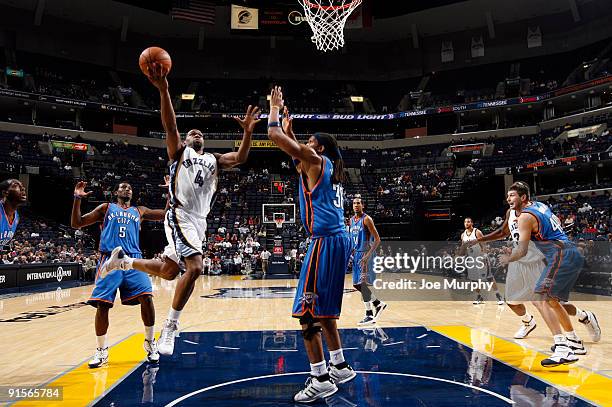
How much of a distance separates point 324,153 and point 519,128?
31723 mm

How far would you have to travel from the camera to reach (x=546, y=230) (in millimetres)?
5137

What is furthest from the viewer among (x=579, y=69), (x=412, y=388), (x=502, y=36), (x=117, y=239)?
(x=502, y=36)

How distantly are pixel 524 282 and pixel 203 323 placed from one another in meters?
5.09

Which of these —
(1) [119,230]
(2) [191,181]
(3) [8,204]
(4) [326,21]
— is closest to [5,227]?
(3) [8,204]

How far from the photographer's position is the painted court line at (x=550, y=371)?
3.86 m

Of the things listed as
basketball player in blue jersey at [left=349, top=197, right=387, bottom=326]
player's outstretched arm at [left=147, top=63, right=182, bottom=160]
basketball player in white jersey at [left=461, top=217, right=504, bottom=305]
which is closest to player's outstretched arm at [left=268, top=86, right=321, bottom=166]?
player's outstretched arm at [left=147, top=63, right=182, bottom=160]

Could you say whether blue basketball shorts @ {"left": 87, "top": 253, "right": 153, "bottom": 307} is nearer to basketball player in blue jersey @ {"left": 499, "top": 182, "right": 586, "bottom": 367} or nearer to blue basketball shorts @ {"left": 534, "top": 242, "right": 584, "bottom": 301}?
basketball player in blue jersey @ {"left": 499, "top": 182, "right": 586, "bottom": 367}

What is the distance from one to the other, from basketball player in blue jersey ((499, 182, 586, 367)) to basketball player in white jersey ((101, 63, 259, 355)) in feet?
10.4

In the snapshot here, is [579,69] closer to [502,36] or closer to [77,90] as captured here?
[502,36]

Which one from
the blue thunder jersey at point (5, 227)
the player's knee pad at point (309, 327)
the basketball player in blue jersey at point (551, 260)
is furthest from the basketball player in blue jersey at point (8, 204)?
the basketball player in blue jersey at point (551, 260)

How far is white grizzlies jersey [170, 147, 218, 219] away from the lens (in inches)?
165

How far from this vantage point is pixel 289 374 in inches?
180

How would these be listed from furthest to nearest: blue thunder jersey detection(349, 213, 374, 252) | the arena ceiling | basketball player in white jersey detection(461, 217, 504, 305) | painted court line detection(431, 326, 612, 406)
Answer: the arena ceiling, basketball player in white jersey detection(461, 217, 504, 305), blue thunder jersey detection(349, 213, 374, 252), painted court line detection(431, 326, 612, 406)

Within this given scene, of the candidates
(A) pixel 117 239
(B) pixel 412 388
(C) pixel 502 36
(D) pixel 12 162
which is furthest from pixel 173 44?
(B) pixel 412 388
